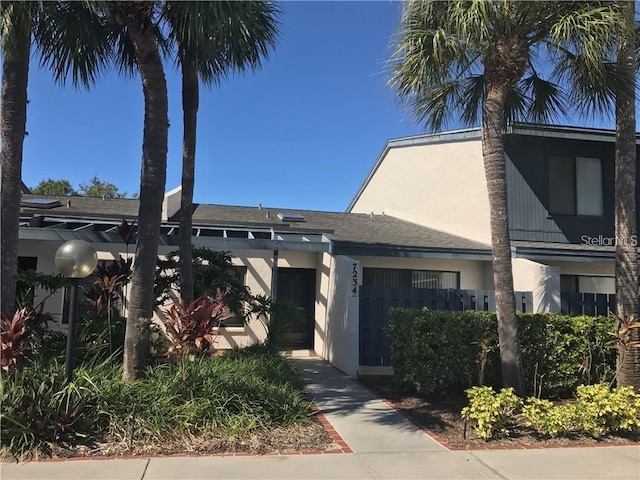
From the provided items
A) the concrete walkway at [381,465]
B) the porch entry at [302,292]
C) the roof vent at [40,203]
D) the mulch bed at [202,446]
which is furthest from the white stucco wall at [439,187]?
the roof vent at [40,203]

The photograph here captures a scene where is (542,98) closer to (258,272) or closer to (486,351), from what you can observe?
(486,351)

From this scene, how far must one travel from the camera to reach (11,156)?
736 cm

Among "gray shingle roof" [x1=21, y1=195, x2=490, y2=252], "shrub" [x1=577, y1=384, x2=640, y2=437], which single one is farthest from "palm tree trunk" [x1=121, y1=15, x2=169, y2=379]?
"shrub" [x1=577, y1=384, x2=640, y2=437]

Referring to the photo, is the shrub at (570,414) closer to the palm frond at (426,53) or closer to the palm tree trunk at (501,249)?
the palm tree trunk at (501,249)

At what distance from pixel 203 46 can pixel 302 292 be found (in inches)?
310

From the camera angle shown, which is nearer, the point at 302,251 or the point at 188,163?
the point at 188,163

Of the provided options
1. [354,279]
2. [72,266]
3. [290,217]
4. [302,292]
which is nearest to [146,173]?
[72,266]

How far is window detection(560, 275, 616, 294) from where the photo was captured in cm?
1345

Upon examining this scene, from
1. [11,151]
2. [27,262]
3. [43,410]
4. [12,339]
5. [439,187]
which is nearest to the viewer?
[43,410]

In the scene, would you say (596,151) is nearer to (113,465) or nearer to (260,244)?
(260,244)

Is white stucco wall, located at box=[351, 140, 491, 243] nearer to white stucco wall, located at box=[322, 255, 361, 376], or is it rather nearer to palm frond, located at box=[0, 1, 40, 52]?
white stucco wall, located at box=[322, 255, 361, 376]

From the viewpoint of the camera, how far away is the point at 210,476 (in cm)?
499

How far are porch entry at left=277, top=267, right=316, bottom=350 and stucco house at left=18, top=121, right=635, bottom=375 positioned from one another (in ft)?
0.09

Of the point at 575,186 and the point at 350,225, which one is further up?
the point at 575,186
